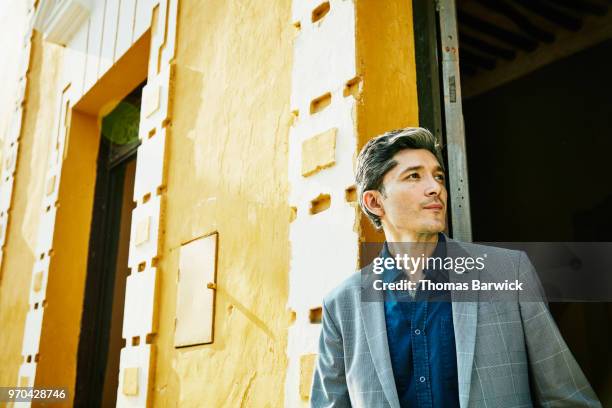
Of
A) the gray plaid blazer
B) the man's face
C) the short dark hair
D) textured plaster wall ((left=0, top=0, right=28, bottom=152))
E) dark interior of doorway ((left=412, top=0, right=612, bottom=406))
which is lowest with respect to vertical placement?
the gray plaid blazer

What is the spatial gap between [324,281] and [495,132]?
4.06 m

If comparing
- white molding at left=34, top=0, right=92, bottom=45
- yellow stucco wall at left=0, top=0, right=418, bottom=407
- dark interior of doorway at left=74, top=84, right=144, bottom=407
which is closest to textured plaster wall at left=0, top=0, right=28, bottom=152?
white molding at left=34, top=0, right=92, bottom=45

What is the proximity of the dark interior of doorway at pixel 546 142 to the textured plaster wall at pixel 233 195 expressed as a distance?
6.59 feet

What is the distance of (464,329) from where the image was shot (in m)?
1.39

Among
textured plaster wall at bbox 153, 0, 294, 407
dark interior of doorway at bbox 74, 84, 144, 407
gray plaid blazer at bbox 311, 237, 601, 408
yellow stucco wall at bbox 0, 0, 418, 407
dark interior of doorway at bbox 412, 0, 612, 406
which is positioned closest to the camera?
gray plaid blazer at bbox 311, 237, 601, 408

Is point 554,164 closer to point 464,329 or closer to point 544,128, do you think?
point 544,128

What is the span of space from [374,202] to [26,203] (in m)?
5.07

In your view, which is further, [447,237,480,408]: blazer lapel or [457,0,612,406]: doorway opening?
[457,0,612,406]: doorway opening

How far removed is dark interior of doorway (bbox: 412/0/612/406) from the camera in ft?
14.9

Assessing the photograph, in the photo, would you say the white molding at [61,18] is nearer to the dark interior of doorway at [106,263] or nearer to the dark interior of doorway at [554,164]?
the dark interior of doorway at [106,263]

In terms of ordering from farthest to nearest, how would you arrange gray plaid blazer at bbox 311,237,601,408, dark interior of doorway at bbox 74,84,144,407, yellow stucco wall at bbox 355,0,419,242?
dark interior of doorway at bbox 74,84,144,407
yellow stucco wall at bbox 355,0,419,242
gray plaid blazer at bbox 311,237,601,408

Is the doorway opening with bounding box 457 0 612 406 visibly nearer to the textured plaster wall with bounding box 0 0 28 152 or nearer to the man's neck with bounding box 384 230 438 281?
the man's neck with bounding box 384 230 438 281

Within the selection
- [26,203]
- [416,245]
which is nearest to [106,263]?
[26,203]

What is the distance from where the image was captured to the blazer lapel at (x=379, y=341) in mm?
1405
